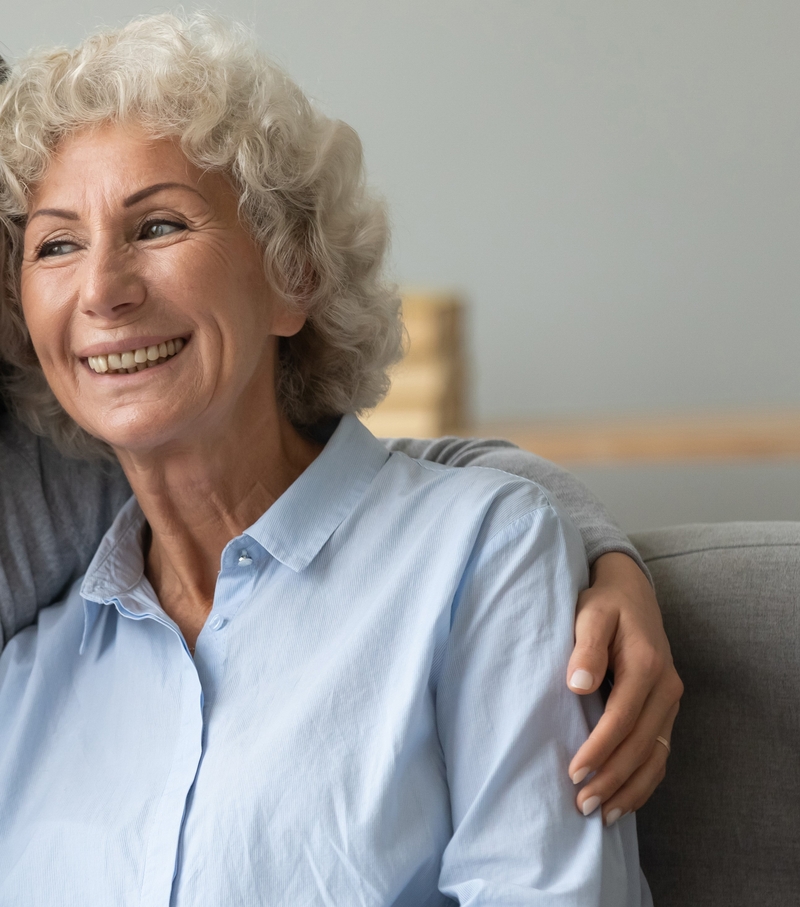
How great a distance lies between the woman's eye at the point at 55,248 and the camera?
118 cm

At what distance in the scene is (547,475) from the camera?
1.32 m

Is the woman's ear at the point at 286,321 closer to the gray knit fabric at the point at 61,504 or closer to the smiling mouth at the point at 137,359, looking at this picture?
the smiling mouth at the point at 137,359

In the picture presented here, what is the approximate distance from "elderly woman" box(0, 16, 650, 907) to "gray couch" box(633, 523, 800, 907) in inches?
4.2

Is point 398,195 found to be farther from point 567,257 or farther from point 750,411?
point 750,411

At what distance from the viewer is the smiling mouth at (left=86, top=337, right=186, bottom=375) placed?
1144 mm

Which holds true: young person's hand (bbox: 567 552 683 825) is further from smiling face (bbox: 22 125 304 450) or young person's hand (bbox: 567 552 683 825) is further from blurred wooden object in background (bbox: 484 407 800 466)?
blurred wooden object in background (bbox: 484 407 800 466)

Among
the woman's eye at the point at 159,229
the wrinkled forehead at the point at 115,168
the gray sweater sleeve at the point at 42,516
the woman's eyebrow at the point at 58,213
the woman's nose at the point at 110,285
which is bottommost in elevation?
the gray sweater sleeve at the point at 42,516

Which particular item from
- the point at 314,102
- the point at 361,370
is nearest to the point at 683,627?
the point at 361,370

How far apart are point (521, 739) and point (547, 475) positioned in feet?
1.38

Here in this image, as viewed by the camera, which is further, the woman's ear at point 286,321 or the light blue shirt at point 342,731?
the woman's ear at point 286,321

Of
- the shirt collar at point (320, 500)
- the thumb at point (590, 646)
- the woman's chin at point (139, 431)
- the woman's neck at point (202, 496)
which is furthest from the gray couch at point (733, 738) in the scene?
the woman's chin at point (139, 431)

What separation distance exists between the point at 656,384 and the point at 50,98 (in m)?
3.18

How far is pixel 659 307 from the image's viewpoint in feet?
13.1

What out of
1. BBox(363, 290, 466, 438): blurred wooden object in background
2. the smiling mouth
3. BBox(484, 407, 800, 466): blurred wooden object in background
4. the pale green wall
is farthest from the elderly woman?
the pale green wall
